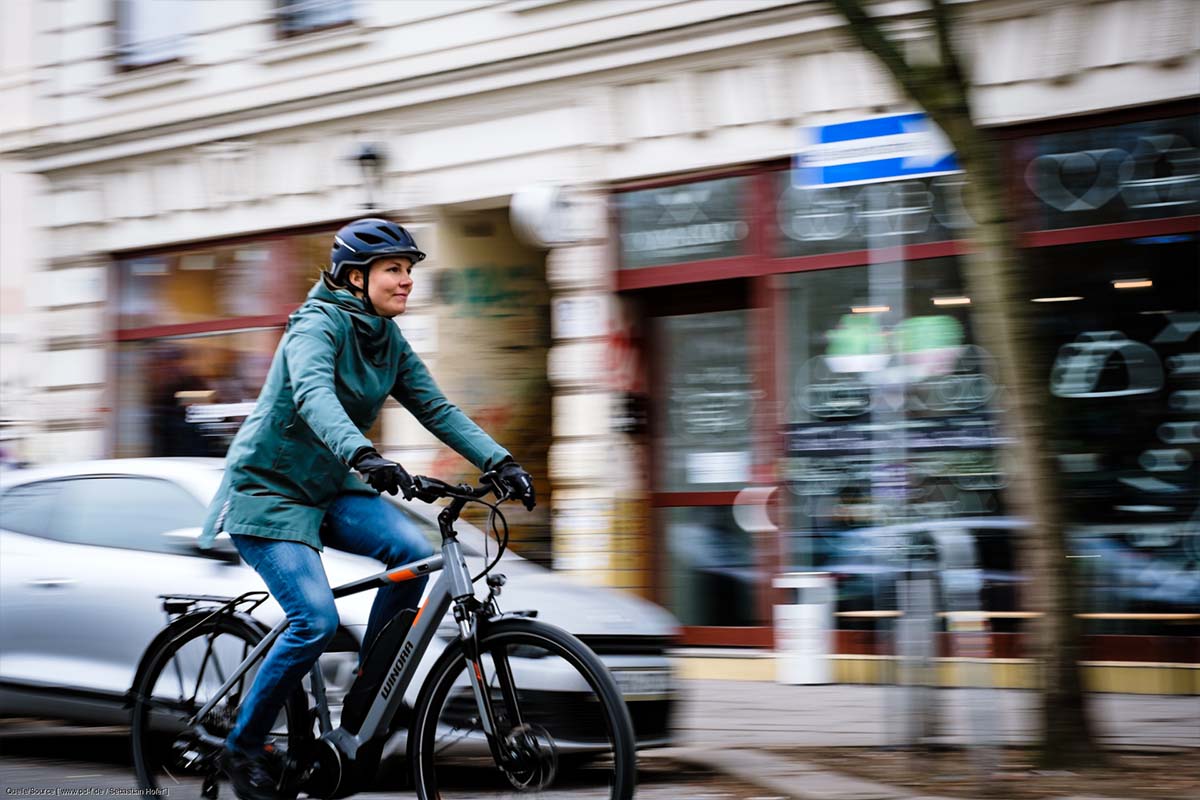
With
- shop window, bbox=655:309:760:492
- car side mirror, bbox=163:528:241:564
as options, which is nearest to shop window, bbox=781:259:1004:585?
shop window, bbox=655:309:760:492

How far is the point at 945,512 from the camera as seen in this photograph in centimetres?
960

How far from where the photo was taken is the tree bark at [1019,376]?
5.91m

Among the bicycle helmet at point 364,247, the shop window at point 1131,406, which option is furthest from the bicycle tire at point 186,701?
the shop window at point 1131,406

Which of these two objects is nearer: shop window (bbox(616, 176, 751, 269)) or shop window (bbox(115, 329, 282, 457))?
shop window (bbox(616, 176, 751, 269))

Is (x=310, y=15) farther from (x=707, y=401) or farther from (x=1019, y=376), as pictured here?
(x=1019, y=376)

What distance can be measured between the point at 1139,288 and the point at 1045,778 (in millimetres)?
4174

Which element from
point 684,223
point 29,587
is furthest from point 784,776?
point 684,223

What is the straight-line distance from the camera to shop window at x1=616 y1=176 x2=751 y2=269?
10.6 metres

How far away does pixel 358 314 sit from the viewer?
484cm

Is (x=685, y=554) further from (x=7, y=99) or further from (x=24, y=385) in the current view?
(x=7, y=99)

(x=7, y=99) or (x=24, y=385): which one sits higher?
(x=7, y=99)

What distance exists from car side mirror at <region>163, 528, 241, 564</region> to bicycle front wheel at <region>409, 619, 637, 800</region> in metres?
2.17

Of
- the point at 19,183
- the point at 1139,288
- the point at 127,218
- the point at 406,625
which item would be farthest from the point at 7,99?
the point at 406,625

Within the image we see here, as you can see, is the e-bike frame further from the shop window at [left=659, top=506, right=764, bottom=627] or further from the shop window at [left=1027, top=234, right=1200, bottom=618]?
the shop window at [left=659, top=506, right=764, bottom=627]
